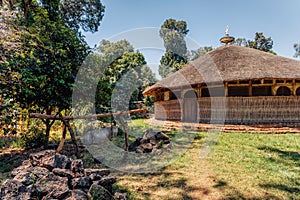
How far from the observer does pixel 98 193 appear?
305 cm

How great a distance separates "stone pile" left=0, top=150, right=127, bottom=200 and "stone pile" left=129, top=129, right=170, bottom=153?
3.04 m

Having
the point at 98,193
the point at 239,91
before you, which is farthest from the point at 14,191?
the point at 239,91

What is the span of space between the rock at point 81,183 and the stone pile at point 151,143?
3262 millimetres

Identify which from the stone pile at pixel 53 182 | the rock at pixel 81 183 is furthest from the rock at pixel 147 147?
the rock at pixel 81 183

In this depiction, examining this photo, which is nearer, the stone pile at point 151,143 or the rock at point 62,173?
the rock at point 62,173

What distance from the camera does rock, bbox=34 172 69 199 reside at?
9.27ft

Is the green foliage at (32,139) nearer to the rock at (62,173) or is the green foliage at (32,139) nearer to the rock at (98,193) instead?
the rock at (62,173)

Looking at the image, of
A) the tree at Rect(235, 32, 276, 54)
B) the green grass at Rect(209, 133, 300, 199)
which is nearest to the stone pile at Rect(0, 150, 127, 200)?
the green grass at Rect(209, 133, 300, 199)

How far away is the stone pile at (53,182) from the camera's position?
2.75m

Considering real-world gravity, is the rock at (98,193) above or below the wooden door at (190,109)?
below

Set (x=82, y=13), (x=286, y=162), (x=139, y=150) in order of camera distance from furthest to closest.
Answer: (x=82, y=13) < (x=139, y=150) < (x=286, y=162)

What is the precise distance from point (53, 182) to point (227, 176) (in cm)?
343

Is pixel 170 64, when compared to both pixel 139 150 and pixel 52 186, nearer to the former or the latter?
pixel 139 150

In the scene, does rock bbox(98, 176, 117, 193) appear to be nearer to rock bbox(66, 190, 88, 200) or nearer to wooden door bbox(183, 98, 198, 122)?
rock bbox(66, 190, 88, 200)
